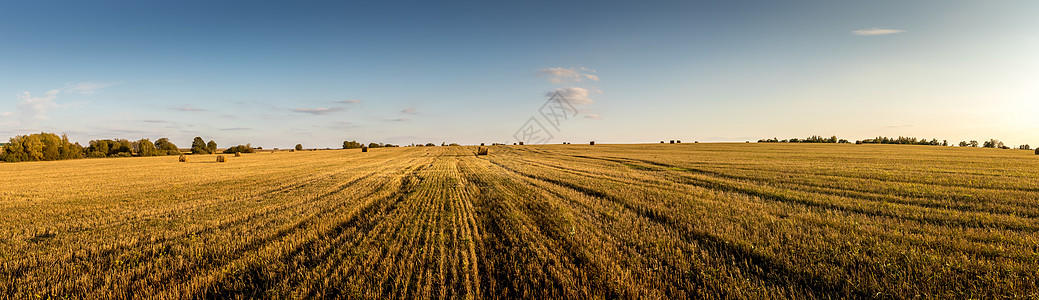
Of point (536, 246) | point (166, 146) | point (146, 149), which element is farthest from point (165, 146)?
point (536, 246)

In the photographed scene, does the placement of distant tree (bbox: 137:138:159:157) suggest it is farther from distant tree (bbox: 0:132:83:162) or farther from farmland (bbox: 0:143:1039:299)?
farmland (bbox: 0:143:1039:299)

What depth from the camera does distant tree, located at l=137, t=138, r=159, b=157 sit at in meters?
67.6

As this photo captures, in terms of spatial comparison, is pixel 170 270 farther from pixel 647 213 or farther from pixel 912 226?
pixel 912 226

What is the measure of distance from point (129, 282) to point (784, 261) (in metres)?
8.40

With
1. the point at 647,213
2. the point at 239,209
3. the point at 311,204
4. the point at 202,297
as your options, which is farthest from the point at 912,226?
the point at 239,209

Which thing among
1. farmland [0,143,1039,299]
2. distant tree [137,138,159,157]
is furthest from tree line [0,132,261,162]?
farmland [0,143,1039,299]

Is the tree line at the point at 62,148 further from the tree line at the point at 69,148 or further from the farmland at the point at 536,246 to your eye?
the farmland at the point at 536,246

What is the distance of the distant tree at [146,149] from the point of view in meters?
67.6

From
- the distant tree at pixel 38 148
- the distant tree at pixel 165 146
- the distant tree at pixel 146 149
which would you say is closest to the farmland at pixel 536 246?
the distant tree at pixel 38 148

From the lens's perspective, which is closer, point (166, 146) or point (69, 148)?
point (69, 148)

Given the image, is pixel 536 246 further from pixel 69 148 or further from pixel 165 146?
pixel 165 146

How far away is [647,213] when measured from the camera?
26.2 ft

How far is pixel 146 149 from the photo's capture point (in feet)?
223

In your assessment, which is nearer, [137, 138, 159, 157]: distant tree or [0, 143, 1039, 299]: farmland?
[0, 143, 1039, 299]: farmland
